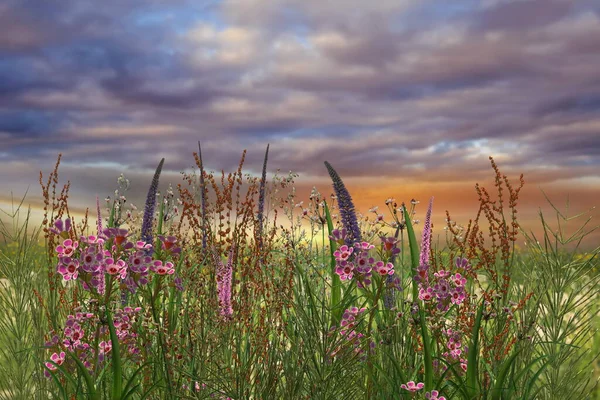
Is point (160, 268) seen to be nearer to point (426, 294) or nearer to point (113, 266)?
Result: point (113, 266)

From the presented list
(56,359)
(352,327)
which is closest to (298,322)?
(352,327)

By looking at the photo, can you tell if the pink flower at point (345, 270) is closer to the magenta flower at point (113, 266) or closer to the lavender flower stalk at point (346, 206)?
the lavender flower stalk at point (346, 206)

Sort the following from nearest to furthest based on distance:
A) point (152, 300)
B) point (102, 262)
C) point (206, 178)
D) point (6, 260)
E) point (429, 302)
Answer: point (102, 262) < point (152, 300) < point (429, 302) < point (206, 178) < point (6, 260)

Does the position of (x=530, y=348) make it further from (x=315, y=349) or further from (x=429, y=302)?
(x=315, y=349)

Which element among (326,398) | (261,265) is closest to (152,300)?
(261,265)

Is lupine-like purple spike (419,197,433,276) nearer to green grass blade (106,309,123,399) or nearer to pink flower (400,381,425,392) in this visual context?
pink flower (400,381,425,392)

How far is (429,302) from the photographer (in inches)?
145

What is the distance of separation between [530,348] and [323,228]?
1973 mm

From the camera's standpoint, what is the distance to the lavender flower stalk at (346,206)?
3.31 meters

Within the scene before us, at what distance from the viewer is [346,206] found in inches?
132

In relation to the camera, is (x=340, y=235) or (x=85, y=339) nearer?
(x=340, y=235)

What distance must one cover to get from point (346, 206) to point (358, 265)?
35 centimetres

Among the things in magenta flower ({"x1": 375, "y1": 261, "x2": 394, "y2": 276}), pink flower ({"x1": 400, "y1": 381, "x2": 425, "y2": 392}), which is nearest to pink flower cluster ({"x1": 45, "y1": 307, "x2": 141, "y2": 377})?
magenta flower ({"x1": 375, "y1": 261, "x2": 394, "y2": 276})

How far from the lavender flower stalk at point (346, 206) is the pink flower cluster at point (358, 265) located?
0.21 ft
